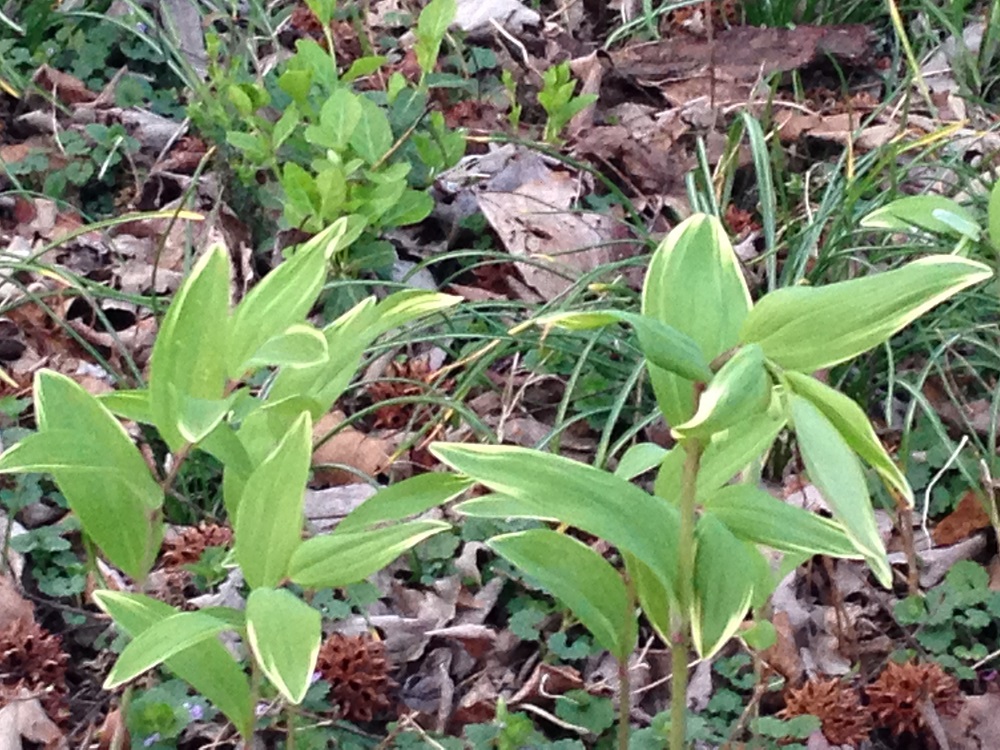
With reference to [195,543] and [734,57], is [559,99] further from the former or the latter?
[195,543]

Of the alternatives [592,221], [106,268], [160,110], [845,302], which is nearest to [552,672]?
[845,302]

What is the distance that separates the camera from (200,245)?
217 cm

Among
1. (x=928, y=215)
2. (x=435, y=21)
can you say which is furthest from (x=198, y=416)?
(x=435, y=21)

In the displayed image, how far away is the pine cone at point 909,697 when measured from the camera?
4.62 ft

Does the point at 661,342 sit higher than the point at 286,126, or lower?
higher

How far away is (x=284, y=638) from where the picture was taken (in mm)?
904

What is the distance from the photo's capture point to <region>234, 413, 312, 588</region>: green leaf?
3.07 ft

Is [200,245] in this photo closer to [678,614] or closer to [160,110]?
[160,110]

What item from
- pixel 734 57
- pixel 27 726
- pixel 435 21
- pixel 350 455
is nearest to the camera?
pixel 27 726

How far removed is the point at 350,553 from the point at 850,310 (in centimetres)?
42

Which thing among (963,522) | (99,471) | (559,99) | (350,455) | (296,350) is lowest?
(963,522)

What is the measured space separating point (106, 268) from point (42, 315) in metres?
0.19

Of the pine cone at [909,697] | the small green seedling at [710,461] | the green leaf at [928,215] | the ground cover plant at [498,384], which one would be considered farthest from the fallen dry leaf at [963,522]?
the small green seedling at [710,461]

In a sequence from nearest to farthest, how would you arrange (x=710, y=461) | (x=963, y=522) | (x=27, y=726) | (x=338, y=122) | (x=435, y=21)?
1. (x=710, y=461)
2. (x=27, y=726)
3. (x=963, y=522)
4. (x=338, y=122)
5. (x=435, y=21)
